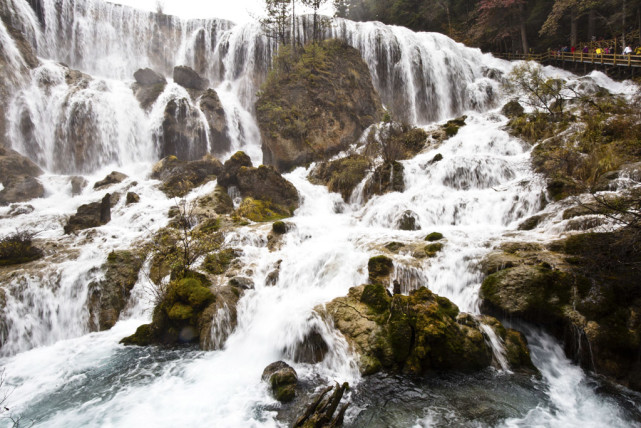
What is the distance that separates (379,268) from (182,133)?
20511 mm

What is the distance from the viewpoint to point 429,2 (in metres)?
38.5

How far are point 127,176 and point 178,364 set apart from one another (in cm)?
1719

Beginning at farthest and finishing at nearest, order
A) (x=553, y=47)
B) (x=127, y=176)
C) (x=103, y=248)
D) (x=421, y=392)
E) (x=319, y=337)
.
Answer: (x=553, y=47), (x=127, y=176), (x=103, y=248), (x=319, y=337), (x=421, y=392)

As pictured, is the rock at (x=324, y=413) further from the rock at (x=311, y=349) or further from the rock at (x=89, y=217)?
the rock at (x=89, y=217)

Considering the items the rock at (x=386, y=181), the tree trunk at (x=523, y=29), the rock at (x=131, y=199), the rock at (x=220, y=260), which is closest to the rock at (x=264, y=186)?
the rock at (x=386, y=181)

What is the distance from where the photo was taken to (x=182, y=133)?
23359mm

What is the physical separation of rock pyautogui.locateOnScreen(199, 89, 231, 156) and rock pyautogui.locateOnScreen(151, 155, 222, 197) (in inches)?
195

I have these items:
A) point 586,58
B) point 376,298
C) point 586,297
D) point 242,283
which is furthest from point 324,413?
point 586,58

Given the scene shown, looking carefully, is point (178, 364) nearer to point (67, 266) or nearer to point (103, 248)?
point (67, 266)

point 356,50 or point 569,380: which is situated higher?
point 356,50

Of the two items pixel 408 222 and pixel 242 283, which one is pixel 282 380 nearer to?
pixel 242 283

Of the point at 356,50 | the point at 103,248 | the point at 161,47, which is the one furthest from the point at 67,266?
the point at 161,47

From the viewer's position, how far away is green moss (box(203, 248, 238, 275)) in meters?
9.66

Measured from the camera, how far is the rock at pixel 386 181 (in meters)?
15.4
